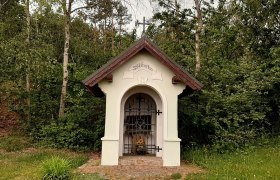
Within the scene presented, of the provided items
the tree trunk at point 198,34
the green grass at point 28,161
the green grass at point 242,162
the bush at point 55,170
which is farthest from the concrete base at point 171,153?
the tree trunk at point 198,34

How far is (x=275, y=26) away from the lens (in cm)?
1574

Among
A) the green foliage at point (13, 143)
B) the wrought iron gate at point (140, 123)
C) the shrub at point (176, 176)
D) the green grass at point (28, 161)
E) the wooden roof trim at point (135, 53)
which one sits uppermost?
the wooden roof trim at point (135, 53)

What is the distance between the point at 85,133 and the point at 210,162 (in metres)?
5.93

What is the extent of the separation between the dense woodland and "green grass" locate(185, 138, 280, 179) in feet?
2.37

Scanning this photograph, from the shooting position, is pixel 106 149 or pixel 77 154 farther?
pixel 77 154

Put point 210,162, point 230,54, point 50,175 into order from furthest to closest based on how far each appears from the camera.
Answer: point 230,54 → point 210,162 → point 50,175

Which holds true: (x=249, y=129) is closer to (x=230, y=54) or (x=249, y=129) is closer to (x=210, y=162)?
(x=210, y=162)

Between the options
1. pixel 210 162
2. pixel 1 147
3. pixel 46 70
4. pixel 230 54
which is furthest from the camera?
pixel 230 54

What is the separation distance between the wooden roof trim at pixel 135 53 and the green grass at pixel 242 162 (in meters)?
2.59

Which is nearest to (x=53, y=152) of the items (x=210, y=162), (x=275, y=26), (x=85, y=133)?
(x=85, y=133)

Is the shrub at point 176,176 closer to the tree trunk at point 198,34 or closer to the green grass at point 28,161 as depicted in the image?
the green grass at point 28,161

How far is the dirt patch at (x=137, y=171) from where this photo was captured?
898cm

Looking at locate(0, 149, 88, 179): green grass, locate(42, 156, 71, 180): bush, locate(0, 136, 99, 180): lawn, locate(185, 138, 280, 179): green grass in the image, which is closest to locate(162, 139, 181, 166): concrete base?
locate(185, 138, 280, 179): green grass

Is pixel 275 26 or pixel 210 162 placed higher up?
pixel 275 26
